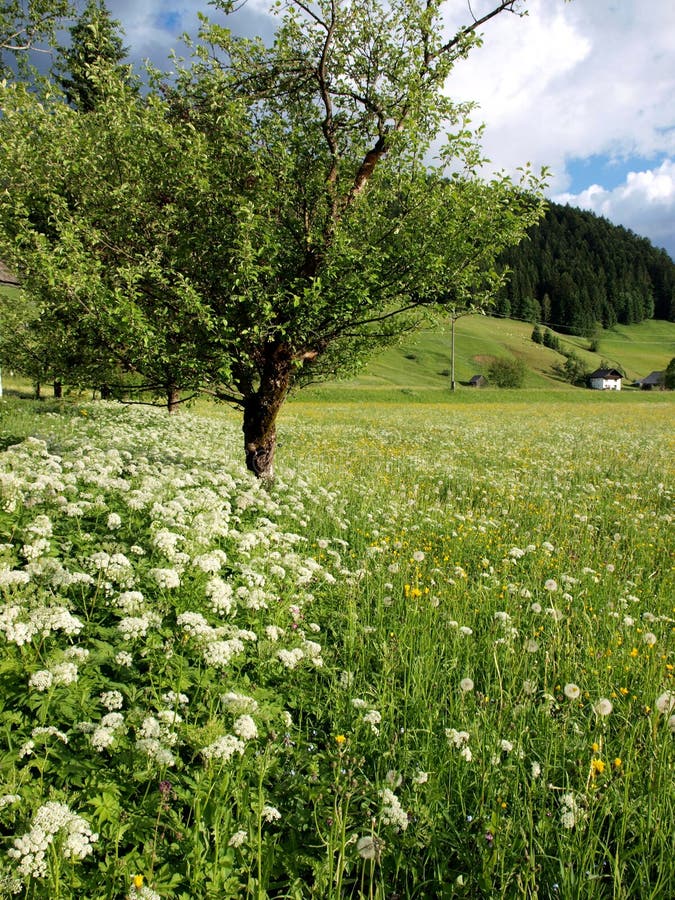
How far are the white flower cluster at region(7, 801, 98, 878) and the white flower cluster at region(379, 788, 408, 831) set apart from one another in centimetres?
143

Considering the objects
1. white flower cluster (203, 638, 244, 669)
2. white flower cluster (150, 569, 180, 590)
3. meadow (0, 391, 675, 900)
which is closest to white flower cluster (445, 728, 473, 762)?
meadow (0, 391, 675, 900)

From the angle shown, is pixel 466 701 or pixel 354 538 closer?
pixel 466 701

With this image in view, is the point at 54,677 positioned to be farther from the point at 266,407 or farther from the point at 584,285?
the point at 584,285

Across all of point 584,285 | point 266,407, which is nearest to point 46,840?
point 266,407

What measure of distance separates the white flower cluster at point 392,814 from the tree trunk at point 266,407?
22.0 feet

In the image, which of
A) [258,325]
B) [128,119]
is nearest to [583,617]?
[258,325]

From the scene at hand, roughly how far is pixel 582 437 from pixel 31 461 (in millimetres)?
22014

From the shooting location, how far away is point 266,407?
30.9ft

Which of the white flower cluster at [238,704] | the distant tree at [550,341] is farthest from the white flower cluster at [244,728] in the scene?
the distant tree at [550,341]

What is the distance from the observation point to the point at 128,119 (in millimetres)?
→ 7809

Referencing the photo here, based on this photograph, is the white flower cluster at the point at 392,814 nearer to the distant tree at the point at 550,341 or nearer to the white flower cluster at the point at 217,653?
the white flower cluster at the point at 217,653

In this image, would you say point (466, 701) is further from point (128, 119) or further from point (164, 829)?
point (128, 119)

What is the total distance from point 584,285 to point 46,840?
200484 millimetres

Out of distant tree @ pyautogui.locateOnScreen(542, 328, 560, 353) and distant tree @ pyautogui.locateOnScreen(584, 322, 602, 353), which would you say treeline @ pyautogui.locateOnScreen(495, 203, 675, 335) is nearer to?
distant tree @ pyautogui.locateOnScreen(584, 322, 602, 353)
